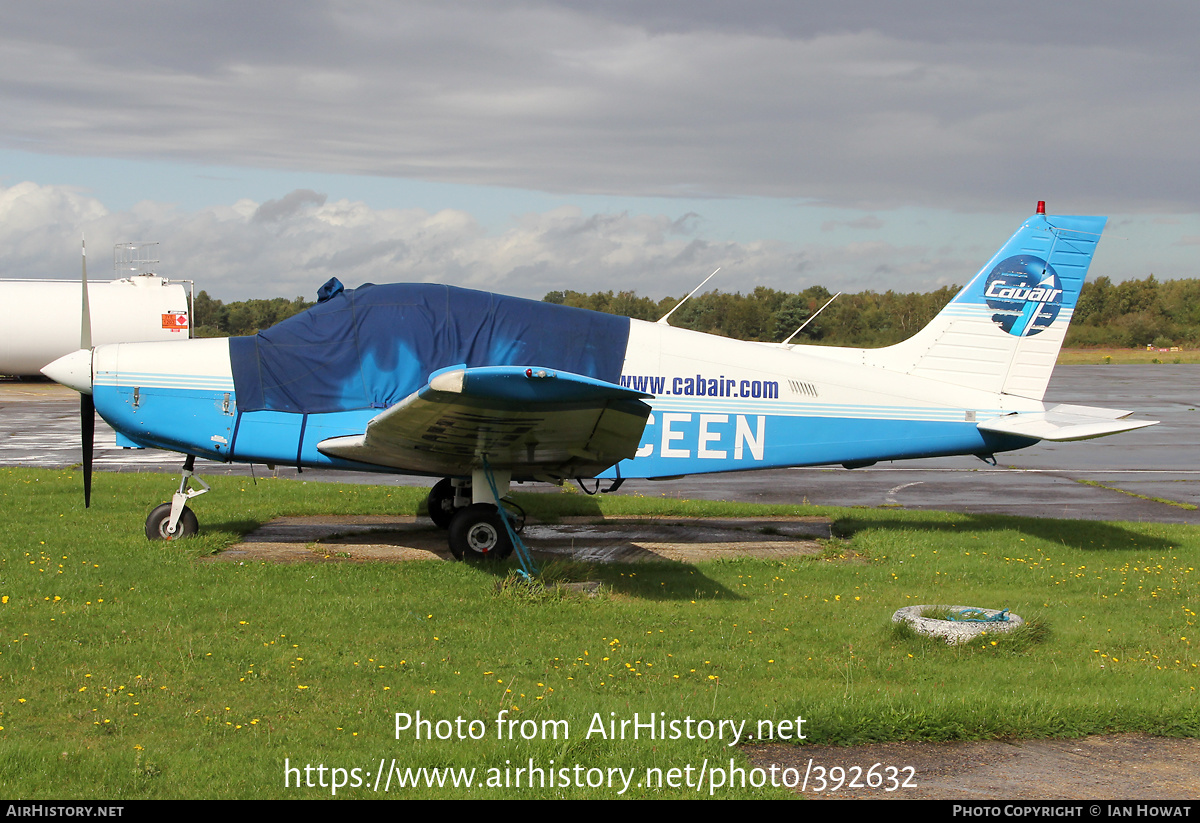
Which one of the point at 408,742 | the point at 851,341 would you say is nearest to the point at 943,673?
the point at 408,742

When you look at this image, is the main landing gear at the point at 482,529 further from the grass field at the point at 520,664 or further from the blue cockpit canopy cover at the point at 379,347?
the blue cockpit canopy cover at the point at 379,347

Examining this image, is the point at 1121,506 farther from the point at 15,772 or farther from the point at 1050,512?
the point at 15,772

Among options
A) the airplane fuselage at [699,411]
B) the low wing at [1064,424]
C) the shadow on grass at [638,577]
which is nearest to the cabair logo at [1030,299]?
the airplane fuselage at [699,411]

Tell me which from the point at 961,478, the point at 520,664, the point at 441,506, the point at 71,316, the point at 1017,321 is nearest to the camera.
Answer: the point at 520,664

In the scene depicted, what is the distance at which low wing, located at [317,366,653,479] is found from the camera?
6996 millimetres

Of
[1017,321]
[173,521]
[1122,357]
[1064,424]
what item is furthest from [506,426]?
[1122,357]

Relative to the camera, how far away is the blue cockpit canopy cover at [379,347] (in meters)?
9.47

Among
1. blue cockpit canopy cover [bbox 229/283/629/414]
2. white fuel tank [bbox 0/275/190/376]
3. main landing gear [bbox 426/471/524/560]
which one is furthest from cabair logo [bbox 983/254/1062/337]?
white fuel tank [bbox 0/275/190/376]

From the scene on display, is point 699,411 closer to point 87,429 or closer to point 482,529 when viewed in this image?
point 482,529

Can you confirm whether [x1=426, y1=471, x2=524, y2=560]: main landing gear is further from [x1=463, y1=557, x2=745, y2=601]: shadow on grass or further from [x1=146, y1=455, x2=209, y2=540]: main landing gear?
[x1=146, y1=455, x2=209, y2=540]: main landing gear

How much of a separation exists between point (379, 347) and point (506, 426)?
6.80 ft

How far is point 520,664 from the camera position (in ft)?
20.2

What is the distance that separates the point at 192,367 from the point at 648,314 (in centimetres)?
2261

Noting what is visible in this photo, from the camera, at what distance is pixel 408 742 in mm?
4773
